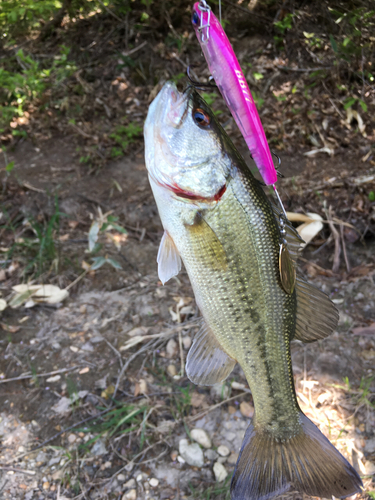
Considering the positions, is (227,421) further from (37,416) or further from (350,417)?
(37,416)

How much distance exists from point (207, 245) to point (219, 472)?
161 centimetres

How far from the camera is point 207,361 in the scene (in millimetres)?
1470

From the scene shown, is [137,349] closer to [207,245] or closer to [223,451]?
[223,451]

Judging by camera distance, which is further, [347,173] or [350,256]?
[347,173]

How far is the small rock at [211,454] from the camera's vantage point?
2.31 meters

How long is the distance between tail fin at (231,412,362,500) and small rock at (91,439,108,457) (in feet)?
3.99

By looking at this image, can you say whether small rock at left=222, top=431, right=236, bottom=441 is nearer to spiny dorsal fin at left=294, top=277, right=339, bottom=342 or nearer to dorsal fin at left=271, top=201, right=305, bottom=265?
spiny dorsal fin at left=294, top=277, right=339, bottom=342

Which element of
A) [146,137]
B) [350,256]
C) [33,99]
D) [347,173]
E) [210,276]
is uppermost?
[146,137]

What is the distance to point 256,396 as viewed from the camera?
4.91 feet

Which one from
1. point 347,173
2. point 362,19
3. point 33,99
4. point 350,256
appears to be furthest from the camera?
point 33,99

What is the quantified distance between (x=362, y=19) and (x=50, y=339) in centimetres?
436

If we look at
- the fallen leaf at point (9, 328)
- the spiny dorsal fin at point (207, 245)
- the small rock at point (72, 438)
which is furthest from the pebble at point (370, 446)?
the fallen leaf at point (9, 328)

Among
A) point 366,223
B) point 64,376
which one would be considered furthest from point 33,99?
point 366,223

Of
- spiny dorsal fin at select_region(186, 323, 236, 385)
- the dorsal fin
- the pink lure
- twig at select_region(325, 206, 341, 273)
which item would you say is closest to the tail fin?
spiny dorsal fin at select_region(186, 323, 236, 385)
